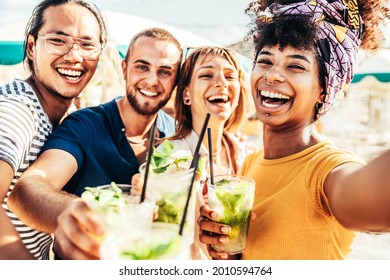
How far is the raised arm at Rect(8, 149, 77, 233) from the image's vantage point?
1.27m

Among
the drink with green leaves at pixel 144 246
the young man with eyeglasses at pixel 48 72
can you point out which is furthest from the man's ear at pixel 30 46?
the drink with green leaves at pixel 144 246

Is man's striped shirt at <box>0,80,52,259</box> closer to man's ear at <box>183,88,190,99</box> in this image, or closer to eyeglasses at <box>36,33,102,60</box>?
eyeglasses at <box>36,33,102,60</box>

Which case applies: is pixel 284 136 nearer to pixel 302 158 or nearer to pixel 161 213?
pixel 302 158

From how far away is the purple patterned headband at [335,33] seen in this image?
142 cm

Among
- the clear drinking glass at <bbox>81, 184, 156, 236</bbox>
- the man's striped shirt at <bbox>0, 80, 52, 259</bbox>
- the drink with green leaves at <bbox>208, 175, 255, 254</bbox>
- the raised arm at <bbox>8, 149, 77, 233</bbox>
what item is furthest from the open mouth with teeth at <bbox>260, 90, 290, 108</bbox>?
the man's striped shirt at <bbox>0, 80, 52, 259</bbox>

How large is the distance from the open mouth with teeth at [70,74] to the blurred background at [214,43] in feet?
1.00

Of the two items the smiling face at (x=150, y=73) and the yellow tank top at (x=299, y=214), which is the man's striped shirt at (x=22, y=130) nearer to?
the smiling face at (x=150, y=73)

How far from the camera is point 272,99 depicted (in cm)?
146

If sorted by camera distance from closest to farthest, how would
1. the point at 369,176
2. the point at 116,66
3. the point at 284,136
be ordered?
the point at 369,176 → the point at 284,136 → the point at 116,66

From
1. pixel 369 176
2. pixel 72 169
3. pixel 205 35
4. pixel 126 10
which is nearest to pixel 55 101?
pixel 72 169

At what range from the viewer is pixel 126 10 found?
1836 mm

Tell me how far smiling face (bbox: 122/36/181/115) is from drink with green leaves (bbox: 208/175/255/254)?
2.09 ft

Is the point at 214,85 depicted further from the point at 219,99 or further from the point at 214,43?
the point at 214,43

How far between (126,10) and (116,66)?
0.51 metres
